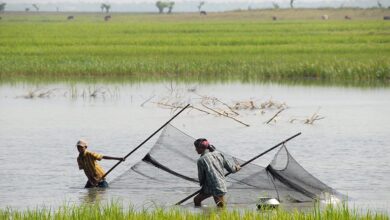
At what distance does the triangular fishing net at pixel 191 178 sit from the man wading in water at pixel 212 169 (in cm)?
93

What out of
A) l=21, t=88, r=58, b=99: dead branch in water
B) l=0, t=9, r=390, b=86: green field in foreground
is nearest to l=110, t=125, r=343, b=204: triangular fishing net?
l=21, t=88, r=58, b=99: dead branch in water

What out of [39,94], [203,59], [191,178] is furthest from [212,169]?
[203,59]

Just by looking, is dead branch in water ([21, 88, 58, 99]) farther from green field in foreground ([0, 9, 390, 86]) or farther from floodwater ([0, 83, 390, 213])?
green field in foreground ([0, 9, 390, 86])

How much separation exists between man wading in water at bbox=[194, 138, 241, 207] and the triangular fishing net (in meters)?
0.93

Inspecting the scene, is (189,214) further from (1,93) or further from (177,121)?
(1,93)

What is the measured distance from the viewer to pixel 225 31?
6366 cm

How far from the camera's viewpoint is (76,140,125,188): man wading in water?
1320cm

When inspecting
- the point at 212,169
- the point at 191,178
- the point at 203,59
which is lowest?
the point at 191,178

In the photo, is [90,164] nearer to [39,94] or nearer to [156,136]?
[156,136]

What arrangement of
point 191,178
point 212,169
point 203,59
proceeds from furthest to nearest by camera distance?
point 203,59
point 191,178
point 212,169

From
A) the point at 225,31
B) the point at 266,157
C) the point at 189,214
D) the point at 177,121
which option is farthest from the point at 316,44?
the point at 189,214

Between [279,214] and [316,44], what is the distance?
36337mm

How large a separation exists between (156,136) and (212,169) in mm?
10768

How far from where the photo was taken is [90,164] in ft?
44.0
